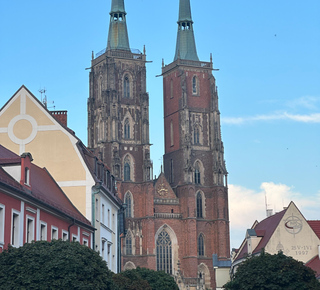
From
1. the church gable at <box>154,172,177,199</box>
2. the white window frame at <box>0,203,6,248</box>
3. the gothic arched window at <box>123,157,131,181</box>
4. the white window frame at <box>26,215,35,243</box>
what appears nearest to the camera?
the white window frame at <box>0,203,6,248</box>

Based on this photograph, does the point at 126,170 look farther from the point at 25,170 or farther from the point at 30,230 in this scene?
the point at 25,170

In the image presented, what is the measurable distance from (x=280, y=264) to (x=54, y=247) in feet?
46.4

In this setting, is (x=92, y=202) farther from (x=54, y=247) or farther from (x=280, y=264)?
(x=54, y=247)

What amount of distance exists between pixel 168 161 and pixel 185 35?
2013 cm

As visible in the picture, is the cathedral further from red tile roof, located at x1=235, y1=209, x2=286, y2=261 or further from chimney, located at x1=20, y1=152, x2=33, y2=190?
chimney, located at x1=20, y1=152, x2=33, y2=190

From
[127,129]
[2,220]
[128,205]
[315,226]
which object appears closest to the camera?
[2,220]

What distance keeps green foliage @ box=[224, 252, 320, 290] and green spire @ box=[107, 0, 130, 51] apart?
79.7m

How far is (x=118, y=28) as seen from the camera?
387ft

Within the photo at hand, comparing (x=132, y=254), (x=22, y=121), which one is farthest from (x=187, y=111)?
(x=22, y=121)

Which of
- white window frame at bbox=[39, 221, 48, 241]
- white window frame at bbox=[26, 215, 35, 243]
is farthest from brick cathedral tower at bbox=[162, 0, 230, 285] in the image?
white window frame at bbox=[26, 215, 35, 243]

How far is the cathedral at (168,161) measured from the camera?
109 meters

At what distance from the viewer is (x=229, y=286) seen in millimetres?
40906

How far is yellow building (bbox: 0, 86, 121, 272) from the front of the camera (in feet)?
145

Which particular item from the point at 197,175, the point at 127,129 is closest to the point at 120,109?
the point at 127,129
